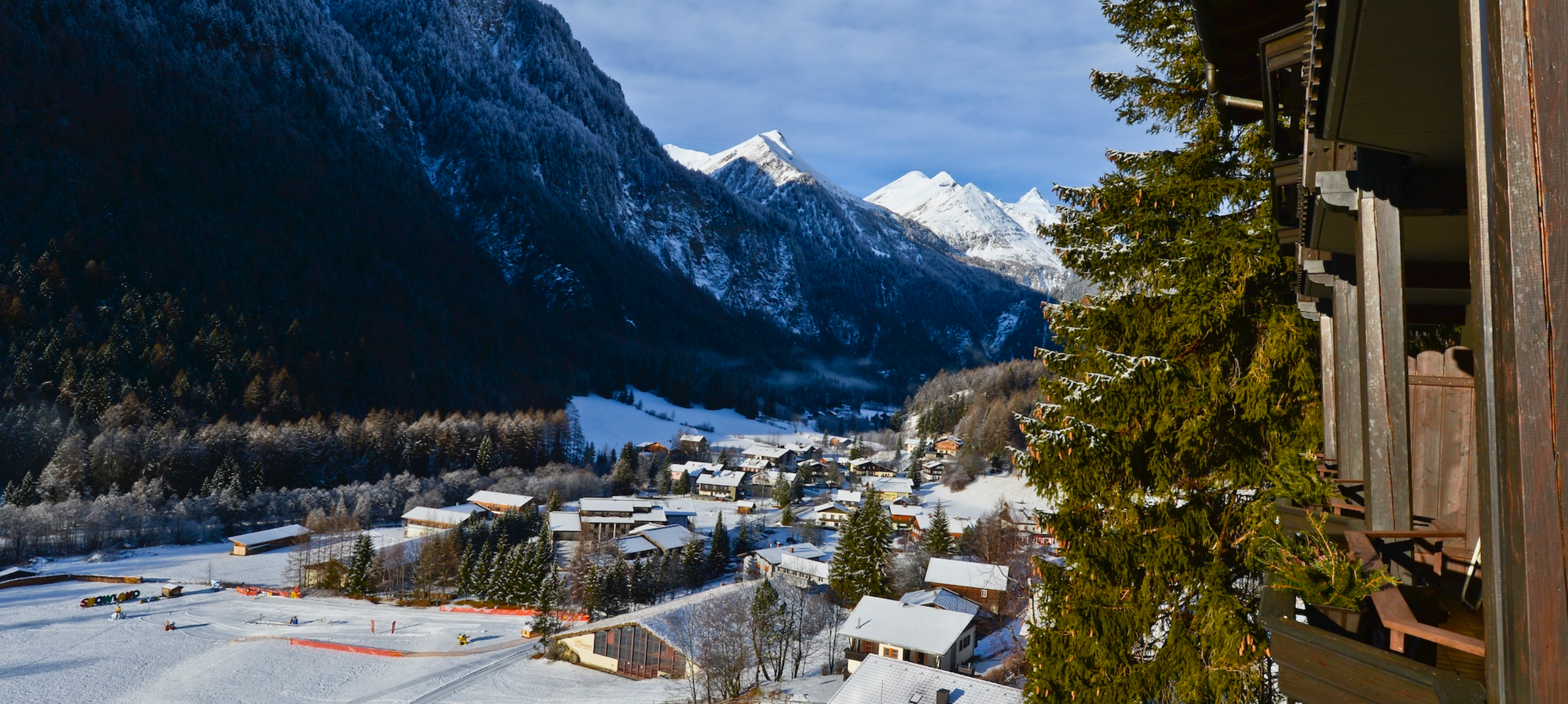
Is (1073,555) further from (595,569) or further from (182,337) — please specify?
(182,337)

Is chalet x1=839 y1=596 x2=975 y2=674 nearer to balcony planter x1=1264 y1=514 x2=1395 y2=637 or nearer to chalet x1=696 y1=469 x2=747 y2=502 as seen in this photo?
balcony planter x1=1264 y1=514 x2=1395 y2=637

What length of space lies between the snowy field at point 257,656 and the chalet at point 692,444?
57.0 meters

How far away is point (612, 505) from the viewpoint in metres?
60.5

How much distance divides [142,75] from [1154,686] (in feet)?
552

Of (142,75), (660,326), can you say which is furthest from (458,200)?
(142,75)

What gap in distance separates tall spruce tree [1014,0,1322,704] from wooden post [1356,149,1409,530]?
11.1 ft

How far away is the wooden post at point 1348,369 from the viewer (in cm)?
379

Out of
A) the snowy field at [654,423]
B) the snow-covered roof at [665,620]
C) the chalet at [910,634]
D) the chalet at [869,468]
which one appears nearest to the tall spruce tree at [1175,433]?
the chalet at [910,634]

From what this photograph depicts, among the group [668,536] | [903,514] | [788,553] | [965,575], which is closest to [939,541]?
[965,575]

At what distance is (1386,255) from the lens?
115 inches

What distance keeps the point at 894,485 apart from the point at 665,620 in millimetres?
41104

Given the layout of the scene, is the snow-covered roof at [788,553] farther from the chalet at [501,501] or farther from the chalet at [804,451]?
the chalet at [804,451]

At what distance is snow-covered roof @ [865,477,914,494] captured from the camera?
67000 millimetres

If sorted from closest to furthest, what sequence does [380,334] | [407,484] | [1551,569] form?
[1551,569] → [407,484] → [380,334]
